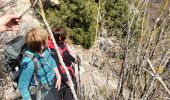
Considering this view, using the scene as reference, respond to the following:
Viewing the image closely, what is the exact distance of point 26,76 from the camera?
142 inches

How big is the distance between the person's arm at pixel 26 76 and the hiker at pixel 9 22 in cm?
100

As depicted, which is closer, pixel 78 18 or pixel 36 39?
pixel 36 39

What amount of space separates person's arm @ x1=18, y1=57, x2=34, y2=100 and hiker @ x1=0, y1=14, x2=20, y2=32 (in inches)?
39.3

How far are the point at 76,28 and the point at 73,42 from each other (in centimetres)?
49

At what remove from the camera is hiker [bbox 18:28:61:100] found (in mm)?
3471

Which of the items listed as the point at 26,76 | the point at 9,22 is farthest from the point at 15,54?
the point at 9,22

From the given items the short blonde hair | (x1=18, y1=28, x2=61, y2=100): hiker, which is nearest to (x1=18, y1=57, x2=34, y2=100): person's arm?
(x1=18, y1=28, x2=61, y2=100): hiker

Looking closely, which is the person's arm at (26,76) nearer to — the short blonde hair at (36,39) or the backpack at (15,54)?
the short blonde hair at (36,39)

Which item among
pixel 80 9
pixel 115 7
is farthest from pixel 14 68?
pixel 80 9

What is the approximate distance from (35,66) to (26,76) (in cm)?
14

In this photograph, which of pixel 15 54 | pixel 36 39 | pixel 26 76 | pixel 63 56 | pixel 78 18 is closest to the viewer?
pixel 36 39

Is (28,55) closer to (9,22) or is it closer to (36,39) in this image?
(36,39)

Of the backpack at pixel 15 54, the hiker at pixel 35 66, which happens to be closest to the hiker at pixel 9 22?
the hiker at pixel 35 66

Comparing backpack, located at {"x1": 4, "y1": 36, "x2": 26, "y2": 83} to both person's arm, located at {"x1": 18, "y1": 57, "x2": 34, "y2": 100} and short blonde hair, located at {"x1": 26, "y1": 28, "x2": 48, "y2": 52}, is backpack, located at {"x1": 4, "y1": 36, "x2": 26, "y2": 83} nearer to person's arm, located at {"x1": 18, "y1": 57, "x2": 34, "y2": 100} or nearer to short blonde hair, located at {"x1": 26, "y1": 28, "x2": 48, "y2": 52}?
person's arm, located at {"x1": 18, "y1": 57, "x2": 34, "y2": 100}
